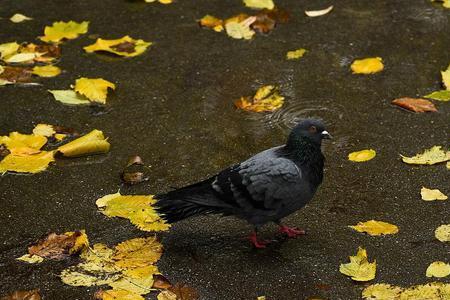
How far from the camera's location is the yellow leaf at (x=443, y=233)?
3.91 metres

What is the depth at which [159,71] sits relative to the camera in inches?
224

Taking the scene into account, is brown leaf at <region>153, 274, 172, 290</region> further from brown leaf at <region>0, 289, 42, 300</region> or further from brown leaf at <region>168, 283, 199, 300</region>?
brown leaf at <region>0, 289, 42, 300</region>

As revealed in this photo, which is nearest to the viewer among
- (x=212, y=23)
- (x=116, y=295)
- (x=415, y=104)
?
(x=116, y=295)

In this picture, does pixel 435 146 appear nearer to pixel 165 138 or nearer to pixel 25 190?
pixel 165 138

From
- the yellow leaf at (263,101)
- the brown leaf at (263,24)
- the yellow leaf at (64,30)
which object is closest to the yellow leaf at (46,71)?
the yellow leaf at (64,30)

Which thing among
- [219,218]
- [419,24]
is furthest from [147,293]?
[419,24]

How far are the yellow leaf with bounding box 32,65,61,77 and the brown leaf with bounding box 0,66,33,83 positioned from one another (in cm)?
5

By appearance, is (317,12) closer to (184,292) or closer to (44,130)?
(44,130)

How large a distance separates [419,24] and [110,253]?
3.50 meters

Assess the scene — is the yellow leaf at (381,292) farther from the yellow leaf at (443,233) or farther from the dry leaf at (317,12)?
the dry leaf at (317,12)

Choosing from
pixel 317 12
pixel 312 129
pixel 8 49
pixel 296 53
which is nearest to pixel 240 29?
pixel 296 53

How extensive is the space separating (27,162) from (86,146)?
0.36m

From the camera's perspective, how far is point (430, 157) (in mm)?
4574

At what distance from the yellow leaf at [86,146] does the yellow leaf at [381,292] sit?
195 centimetres
